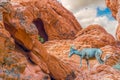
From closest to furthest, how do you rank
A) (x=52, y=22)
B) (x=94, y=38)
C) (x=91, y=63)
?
1. (x=91, y=63)
2. (x=94, y=38)
3. (x=52, y=22)

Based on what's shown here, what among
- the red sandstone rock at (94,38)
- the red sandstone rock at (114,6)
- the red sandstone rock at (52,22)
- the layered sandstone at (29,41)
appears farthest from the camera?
the red sandstone rock at (114,6)

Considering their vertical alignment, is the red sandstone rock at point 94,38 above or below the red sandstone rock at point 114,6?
below

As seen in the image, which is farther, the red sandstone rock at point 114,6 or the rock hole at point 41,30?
the red sandstone rock at point 114,6

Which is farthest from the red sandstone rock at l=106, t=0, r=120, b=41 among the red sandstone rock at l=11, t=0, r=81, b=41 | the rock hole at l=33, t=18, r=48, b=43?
the rock hole at l=33, t=18, r=48, b=43

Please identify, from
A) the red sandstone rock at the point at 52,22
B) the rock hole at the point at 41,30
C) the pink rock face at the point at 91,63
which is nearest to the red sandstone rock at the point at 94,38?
the pink rock face at the point at 91,63

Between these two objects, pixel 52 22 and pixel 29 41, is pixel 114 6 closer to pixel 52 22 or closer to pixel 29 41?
pixel 52 22

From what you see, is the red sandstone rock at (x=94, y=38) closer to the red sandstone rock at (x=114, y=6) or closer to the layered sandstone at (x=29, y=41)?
the red sandstone rock at (x=114, y=6)

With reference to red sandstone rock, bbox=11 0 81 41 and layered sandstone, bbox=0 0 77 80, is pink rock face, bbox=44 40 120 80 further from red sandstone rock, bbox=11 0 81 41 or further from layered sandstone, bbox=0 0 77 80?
red sandstone rock, bbox=11 0 81 41

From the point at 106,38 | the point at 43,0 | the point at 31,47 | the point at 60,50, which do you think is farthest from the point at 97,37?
the point at 31,47

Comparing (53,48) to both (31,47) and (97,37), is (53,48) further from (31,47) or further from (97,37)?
(31,47)

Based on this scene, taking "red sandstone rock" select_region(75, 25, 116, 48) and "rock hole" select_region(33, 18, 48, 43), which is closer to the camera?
"red sandstone rock" select_region(75, 25, 116, 48)

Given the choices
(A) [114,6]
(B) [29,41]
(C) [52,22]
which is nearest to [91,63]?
(B) [29,41]
